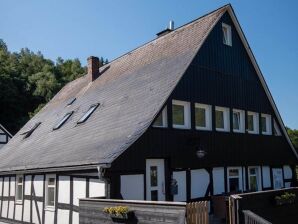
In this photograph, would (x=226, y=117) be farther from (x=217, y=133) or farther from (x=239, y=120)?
(x=217, y=133)

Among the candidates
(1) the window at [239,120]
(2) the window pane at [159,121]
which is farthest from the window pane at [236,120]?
(2) the window pane at [159,121]

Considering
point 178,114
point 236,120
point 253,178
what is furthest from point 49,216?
point 253,178

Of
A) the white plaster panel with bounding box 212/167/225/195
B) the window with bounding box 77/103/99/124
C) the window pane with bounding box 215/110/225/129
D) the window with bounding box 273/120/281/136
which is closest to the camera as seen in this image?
the white plaster panel with bounding box 212/167/225/195

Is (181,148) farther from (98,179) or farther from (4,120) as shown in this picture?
(4,120)

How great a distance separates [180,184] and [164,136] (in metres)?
1.72

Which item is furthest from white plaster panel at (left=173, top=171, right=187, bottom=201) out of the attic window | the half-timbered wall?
the attic window

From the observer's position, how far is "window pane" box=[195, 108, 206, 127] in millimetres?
15342

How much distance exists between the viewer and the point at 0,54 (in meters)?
60.5

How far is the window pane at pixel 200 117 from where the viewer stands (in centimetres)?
1534

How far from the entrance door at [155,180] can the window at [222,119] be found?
3739 mm

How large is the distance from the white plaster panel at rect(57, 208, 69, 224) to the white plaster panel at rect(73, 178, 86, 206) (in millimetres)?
672

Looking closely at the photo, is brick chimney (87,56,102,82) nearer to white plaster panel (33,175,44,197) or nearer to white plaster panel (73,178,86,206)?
white plaster panel (33,175,44,197)

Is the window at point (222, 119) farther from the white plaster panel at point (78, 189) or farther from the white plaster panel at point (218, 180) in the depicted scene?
the white plaster panel at point (78, 189)

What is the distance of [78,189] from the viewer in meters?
13.1
